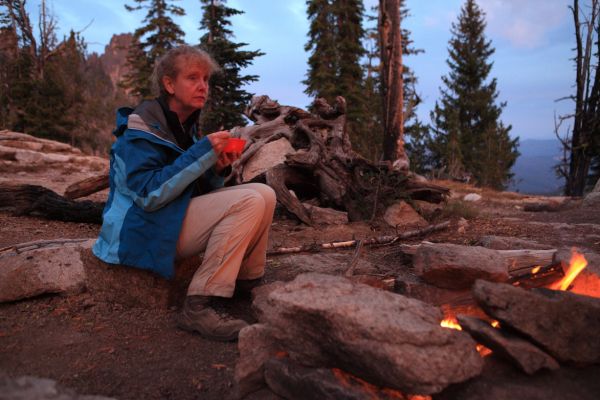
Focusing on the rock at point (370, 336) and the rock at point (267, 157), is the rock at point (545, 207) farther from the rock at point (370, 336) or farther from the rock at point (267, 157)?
the rock at point (370, 336)

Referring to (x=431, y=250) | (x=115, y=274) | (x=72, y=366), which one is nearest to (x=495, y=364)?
(x=431, y=250)

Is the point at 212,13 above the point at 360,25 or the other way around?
the other way around

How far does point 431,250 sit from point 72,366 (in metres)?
2.02

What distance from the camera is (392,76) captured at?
8.07 metres

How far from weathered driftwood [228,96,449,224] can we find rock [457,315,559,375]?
3864 mm

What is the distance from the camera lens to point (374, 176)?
235 inches

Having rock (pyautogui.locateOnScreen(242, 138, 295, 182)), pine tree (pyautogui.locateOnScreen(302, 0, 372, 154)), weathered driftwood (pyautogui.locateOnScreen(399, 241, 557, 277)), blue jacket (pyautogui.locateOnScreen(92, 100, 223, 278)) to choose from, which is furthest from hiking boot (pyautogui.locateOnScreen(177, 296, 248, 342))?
pine tree (pyautogui.locateOnScreen(302, 0, 372, 154))

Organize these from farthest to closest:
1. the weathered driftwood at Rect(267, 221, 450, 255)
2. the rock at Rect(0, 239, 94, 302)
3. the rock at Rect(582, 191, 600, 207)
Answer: the rock at Rect(582, 191, 600, 207) < the weathered driftwood at Rect(267, 221, 450, 255) < the rock at Rect(0, 239, 94, 302)

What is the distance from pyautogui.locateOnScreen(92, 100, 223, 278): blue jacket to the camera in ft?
7.58

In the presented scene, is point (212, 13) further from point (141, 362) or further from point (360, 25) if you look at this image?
point (141, 362)

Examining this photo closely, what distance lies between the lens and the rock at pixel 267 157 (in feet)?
21.5

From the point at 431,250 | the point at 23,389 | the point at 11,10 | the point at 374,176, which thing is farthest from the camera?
the point at 11,10

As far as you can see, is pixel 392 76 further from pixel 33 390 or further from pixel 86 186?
pixel 33 390

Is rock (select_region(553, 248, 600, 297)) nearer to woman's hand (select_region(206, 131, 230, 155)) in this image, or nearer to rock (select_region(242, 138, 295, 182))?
woman's hand (select_region(206, 131, 230, 155))
